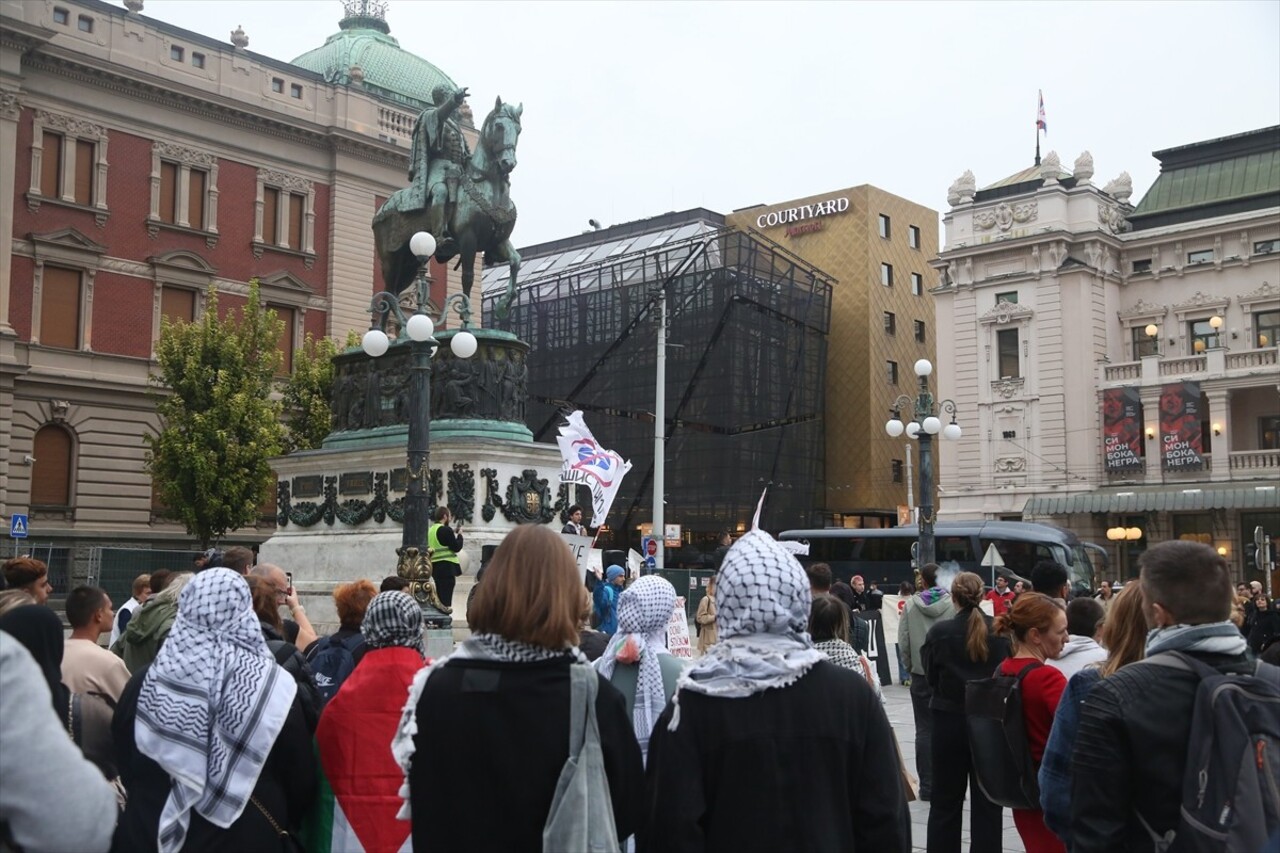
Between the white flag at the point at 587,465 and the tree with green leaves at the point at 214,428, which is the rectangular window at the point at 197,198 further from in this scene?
the white flag at the point at 587,465

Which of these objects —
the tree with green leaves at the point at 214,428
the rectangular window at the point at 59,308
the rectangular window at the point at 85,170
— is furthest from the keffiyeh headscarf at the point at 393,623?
the rectangular window at the point at 85,170

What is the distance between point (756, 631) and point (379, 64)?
2138 inches

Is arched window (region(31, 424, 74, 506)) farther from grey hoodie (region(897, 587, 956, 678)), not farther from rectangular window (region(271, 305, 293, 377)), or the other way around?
grey hoodie (region(897, 587, 956, 678))

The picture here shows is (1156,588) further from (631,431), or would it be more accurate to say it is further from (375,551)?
(631,431)

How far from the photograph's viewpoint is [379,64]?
179ft

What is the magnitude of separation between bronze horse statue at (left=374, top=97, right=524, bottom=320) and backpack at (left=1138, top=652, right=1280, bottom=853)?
688 inches

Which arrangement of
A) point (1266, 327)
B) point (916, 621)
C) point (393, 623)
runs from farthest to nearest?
point (1266, 327) → point (916, 621) → point (393, 623)

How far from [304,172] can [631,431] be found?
22.2m

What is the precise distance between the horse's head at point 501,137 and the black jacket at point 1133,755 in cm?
1777

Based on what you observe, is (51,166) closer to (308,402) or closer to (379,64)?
(308,402)

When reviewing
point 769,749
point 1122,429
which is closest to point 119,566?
point 769,749

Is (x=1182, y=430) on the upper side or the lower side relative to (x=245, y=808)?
upper

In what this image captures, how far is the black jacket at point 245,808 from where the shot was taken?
4.38 meters

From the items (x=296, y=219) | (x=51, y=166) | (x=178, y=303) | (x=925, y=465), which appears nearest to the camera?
(x=925, y=465)
